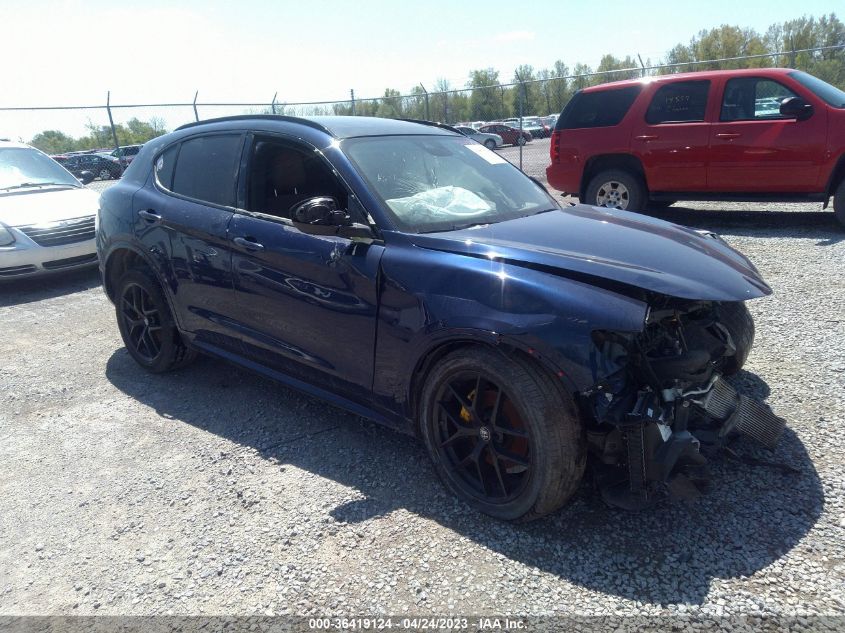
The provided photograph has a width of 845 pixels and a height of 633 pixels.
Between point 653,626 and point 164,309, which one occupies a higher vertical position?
point 164,309

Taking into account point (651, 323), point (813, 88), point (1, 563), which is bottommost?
point (1, 563)

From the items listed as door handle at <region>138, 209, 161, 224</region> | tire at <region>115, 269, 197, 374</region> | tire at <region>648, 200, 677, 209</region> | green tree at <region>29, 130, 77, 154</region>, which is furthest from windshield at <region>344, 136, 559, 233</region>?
green tree at <region>29, 130, 77, 154</region>

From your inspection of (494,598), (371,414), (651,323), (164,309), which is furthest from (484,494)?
(164,309)

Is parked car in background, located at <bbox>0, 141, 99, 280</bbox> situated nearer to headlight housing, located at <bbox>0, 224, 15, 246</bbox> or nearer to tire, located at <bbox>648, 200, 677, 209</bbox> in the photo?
headlight housing, located at <bbox>0, 224, 15, 246</bbox>

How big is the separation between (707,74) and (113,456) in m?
8.33

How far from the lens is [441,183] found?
3.61 m

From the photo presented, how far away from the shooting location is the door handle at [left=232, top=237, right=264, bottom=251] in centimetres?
358

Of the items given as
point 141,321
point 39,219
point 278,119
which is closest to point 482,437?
point 278,119

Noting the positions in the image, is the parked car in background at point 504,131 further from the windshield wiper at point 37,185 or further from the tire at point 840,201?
the windshield wiper at point 37,185

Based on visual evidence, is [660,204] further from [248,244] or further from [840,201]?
[248,244]

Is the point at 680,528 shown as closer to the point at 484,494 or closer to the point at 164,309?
the point at 484,494

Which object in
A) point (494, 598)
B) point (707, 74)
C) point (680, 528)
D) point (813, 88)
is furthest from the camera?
point (707, 74)

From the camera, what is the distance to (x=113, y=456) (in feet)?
11.9

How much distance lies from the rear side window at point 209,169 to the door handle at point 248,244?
299 mm
